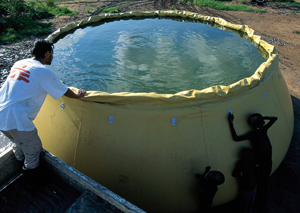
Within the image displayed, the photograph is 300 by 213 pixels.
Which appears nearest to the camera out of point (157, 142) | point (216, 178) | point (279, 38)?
point (216, 178)

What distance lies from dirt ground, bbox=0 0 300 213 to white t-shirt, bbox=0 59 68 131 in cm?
257

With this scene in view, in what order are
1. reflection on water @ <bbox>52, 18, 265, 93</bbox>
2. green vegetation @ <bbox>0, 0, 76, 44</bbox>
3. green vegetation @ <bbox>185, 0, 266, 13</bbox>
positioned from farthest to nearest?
green vegetation @ <bbox>185, 0, 266, 13</bbox> → green vegetation @ <bbox>0, 0, 76, 44</bbox> → reflection on water @ <bbox>52, 18, 265, 93</bbox>

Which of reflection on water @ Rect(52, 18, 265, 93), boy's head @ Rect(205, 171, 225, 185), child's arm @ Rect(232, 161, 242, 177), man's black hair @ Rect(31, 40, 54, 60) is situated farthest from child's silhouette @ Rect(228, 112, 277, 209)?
man's black hair @ Rect(31, 40, 54, 60)

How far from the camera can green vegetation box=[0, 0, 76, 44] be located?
313 inches

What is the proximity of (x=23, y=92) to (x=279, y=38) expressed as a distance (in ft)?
29.8

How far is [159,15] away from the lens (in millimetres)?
6793

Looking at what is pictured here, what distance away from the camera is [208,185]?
88.4 inches

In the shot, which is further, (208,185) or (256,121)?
(256,121)

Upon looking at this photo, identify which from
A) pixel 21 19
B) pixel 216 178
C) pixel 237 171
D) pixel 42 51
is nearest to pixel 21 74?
pixel 42 51

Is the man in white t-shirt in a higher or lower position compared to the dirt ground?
higher

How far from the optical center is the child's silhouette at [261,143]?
2.61 m

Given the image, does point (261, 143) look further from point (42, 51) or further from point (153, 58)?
point (42, 51)

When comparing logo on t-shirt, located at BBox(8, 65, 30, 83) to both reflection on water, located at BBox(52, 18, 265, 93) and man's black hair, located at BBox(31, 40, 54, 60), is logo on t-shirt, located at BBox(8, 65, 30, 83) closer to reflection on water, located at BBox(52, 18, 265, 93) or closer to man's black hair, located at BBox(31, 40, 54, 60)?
man's black hair, located at BBox(31, 40, 54, 60)

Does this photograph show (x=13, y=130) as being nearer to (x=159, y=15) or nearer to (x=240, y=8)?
(x=159, y=15)
